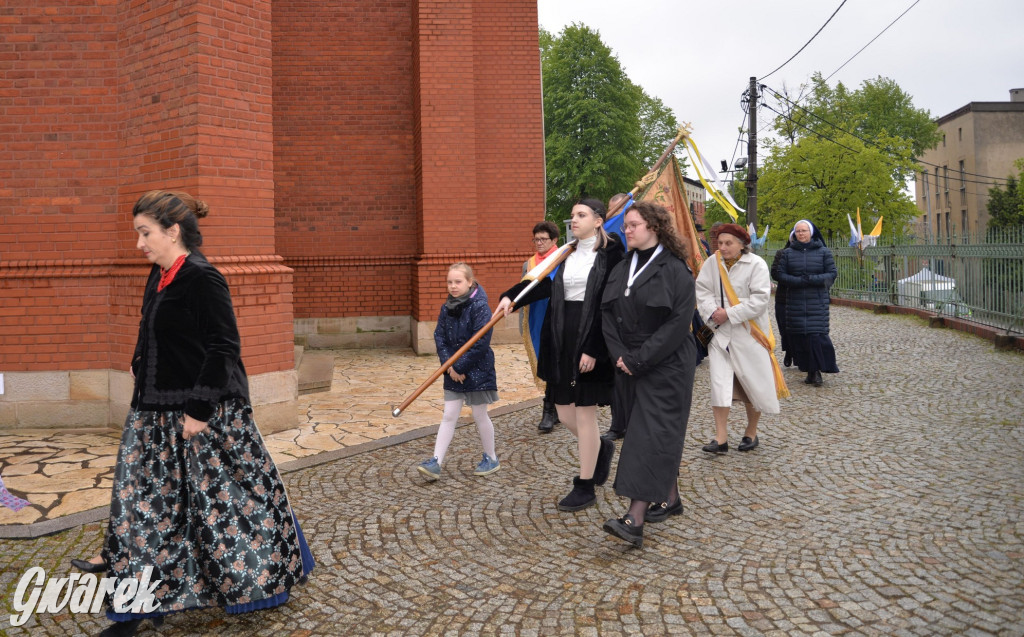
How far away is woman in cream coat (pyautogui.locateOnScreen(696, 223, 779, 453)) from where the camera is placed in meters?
6.20

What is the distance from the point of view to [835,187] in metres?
34.4

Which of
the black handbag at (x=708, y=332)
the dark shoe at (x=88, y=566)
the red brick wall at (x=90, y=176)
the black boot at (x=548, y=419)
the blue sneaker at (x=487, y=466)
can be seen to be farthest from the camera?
the black boot at (x=548, y=419)

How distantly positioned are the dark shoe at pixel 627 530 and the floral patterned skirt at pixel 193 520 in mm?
1652

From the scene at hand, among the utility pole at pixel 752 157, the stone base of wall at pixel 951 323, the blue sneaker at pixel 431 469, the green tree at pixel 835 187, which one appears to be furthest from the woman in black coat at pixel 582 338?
the green tree at pixel 835 187

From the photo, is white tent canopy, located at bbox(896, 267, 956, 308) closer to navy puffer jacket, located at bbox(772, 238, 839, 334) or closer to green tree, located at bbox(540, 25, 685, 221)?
navy puffer jacket, located at bbox(772, 238, 839, 334)

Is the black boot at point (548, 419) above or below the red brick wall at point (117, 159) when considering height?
below

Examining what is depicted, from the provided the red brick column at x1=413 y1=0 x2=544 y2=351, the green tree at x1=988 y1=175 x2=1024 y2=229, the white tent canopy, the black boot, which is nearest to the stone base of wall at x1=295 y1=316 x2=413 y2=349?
the red brick column at x1=413 y1=0 x2=544 y2=351

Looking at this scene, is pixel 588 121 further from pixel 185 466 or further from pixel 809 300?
pixel 185 466

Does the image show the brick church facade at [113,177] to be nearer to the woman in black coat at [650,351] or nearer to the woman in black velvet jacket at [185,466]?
the woman in black velvet jacket at [185,466]

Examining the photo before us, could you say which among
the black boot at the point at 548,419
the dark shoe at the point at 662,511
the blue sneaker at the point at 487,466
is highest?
the black boot at the point at 548,419

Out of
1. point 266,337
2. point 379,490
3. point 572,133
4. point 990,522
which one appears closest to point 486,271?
point 266,337

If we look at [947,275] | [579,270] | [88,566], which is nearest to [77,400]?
[88,566]

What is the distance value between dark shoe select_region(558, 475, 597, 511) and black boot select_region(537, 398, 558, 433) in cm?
210

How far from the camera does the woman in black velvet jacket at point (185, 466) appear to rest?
3.30 metres
